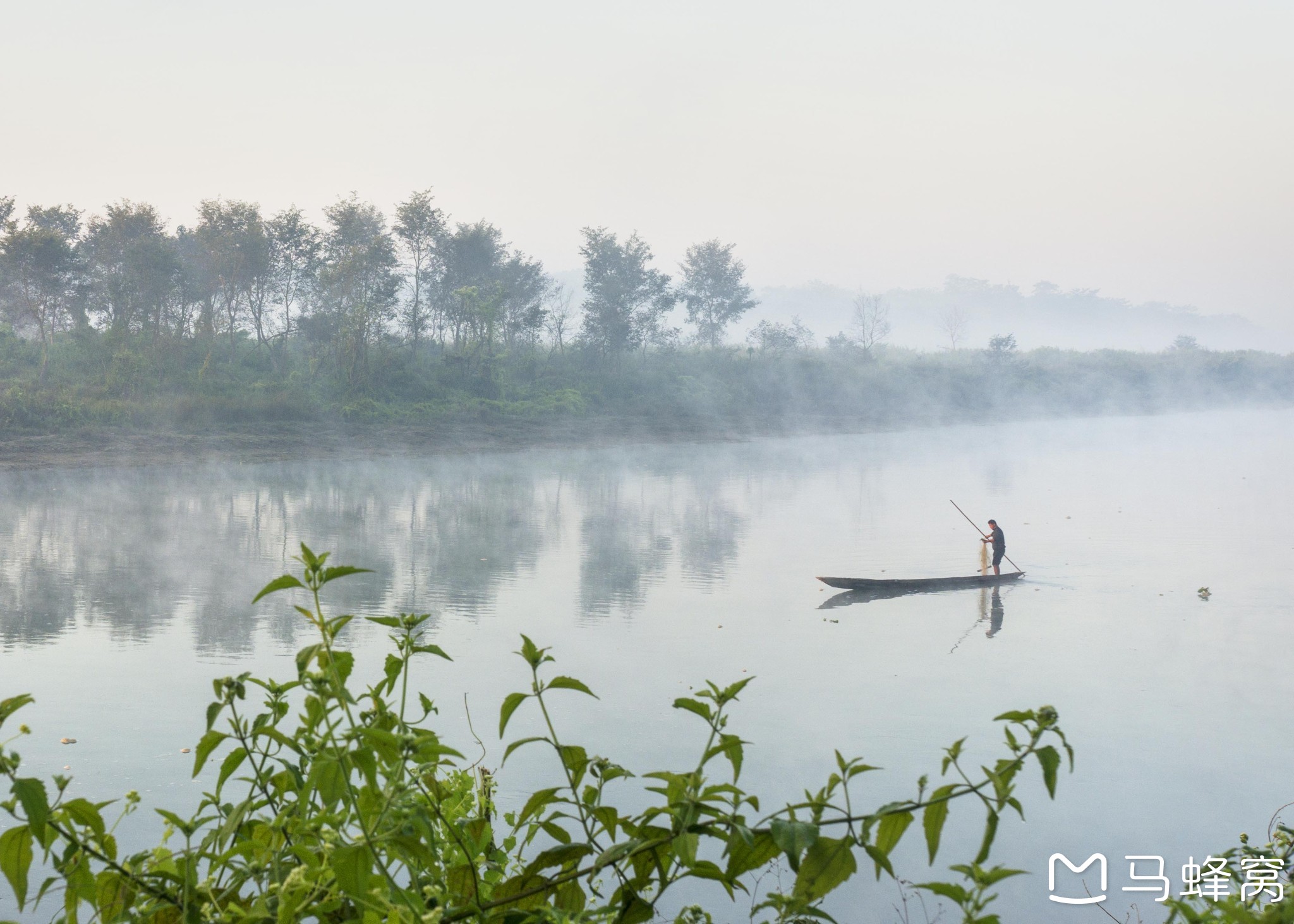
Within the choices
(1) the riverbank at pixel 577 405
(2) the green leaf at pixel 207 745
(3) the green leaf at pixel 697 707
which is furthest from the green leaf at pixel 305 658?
(1) the riverbank at pixel 577 405

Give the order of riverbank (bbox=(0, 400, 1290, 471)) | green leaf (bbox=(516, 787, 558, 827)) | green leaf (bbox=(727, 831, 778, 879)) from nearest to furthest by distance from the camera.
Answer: green leaf (bbox=(727, 831, 778, 879)) < green leaf (bbox=(516, 787, 558, 827)) < riverbank (bbox=(0, 400, 1290, 471))

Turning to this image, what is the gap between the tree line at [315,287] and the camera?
32.7 m

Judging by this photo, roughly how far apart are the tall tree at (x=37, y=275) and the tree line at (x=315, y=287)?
4cm

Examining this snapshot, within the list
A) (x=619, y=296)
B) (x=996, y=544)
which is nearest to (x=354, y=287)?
(x=619, y=296)

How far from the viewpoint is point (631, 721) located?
27.3ft

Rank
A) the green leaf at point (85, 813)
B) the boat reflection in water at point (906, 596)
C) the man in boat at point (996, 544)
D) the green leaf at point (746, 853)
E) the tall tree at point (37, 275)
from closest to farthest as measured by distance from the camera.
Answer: the green leaf at point (85, 813) < the green leaf at point (746, 853) < the boat reflection in water at point (906, 596) < the man in boat at point (996, 544) < the tall tree at point (37, 275)

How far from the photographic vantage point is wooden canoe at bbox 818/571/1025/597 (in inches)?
530

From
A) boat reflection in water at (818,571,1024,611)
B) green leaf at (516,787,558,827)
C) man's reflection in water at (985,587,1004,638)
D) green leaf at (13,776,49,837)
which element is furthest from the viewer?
boat reflection in water at (818,571,1024,611)

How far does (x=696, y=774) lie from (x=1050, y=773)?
0.42 m

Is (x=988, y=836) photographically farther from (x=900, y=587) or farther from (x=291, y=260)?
(x=291, y=260)

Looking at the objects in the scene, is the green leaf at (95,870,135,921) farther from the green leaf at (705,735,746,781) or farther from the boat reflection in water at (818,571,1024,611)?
the boat reflection in water at (818,571,1024,611)

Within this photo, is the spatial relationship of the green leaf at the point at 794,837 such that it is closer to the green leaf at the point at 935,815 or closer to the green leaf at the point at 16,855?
the green leaf at the point at 935,815

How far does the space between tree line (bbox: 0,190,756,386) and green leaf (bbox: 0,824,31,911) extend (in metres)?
31.9

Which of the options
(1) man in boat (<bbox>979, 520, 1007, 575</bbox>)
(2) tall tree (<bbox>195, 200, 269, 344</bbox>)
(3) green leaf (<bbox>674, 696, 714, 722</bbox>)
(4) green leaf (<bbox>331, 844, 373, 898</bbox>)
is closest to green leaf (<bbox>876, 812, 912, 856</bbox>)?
(3) green leaf (<bbox>674, 696, 714, 722</bbox>)
